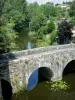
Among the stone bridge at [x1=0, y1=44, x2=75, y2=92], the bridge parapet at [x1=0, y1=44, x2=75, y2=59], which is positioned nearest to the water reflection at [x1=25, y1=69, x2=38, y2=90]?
the stone bridge at [x1=0, y1=44, x2=75, y2=92]

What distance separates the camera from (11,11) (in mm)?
56250

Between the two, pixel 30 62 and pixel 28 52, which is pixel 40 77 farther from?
pixel 30 62

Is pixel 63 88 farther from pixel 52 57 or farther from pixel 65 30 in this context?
pixel 65 30

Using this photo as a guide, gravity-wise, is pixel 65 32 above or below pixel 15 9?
below

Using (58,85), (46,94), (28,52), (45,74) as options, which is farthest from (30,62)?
(45,74)

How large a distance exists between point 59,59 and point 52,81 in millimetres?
2567

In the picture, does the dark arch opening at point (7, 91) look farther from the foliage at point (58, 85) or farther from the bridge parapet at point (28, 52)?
the foliage at point (58, 85)

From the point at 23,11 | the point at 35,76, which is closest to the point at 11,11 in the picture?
the point at 23,11

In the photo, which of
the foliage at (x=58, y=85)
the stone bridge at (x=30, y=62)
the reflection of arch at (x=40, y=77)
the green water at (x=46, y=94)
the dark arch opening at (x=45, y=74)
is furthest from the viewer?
the dark arch opening at (x=45, y=74)

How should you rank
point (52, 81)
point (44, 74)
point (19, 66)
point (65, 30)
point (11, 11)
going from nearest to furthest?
point (19, 66), point (52, 81), point (44, 74), point (65, 30), point (11, 11)

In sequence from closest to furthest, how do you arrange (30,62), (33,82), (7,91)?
(30,62), (7,91), (33,82)

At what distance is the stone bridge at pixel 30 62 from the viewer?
836 inches

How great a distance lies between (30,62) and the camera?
2230cm

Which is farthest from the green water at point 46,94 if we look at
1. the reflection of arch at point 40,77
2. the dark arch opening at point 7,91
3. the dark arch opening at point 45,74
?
the dark arch opening at point 45,74
